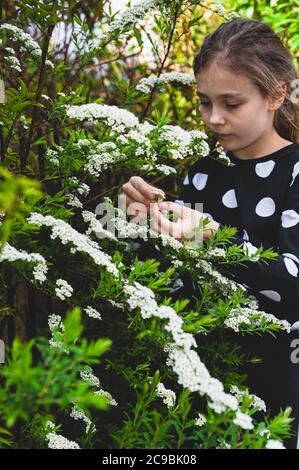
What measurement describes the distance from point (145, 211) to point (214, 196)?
0.46 metres

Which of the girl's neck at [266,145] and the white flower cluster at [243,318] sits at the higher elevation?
the girl's neck at [266,145]

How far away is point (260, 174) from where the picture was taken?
6.28 feet

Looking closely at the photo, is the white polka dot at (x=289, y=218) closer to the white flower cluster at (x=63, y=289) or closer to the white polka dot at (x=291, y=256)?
the white polka dot at (x=291, y=256)

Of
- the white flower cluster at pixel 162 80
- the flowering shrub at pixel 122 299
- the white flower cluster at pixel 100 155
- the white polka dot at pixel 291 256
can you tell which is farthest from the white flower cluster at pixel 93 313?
the white flower cluster at pixel 162 80

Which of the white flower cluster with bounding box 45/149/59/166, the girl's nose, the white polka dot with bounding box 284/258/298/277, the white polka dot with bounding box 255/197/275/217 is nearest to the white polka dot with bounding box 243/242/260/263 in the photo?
the white polka dot with bounding box 284/258/298/277

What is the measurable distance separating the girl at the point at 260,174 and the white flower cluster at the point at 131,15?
0.73 feet

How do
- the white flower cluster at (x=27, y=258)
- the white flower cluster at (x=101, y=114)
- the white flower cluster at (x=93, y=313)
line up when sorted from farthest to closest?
the white flower cluster at (x=101, y=114)
the white flower cluster at (x=93, y=313)
the white flower cluster at (x=27, y=258)

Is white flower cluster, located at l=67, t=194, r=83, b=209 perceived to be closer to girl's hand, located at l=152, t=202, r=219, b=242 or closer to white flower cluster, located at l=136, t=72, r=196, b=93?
girl's hand, located at l=152, t=202, r=219, b=242

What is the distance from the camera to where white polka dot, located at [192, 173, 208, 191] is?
2.10 meters

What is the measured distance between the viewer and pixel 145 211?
1662 millimetres

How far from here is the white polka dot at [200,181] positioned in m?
2.10

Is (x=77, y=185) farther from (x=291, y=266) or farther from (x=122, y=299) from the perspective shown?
(x=291, y=266)

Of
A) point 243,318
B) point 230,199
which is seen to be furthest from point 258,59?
point 243,318
